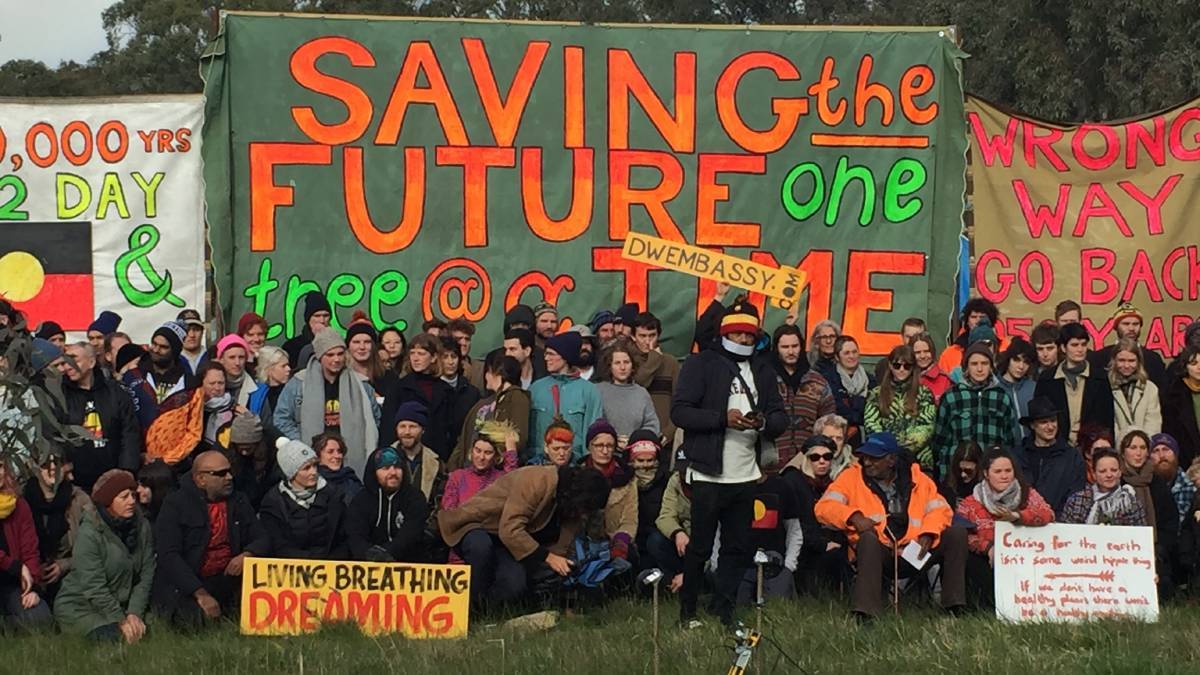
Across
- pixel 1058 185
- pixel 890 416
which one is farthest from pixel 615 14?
pixel 890 416

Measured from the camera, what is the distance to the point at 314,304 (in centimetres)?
1460

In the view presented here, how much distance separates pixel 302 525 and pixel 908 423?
153 inches

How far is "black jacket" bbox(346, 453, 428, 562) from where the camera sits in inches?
467

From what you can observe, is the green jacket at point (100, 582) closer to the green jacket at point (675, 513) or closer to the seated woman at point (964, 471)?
the green jacket at point (675, 513)

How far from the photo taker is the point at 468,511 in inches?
470

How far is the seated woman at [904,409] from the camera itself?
41.7 feet

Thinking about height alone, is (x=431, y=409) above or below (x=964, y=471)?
above

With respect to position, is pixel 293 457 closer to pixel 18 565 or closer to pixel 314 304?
pixel 18 565

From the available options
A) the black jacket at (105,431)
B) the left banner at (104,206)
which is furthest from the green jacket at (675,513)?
the left banner at (104,206)

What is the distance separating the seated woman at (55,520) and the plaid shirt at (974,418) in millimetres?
5262

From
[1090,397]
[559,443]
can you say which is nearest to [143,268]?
[559,443]

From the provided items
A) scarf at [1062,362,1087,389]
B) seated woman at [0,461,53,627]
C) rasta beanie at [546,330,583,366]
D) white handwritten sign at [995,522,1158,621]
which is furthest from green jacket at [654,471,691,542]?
seated woman at [0,461,53,627]

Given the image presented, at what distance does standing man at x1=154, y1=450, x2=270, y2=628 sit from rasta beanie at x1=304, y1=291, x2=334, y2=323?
9.15ft

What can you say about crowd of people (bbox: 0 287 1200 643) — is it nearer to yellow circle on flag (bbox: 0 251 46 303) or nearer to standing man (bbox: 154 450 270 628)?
standing man (bbox: 154 450 270 628)
